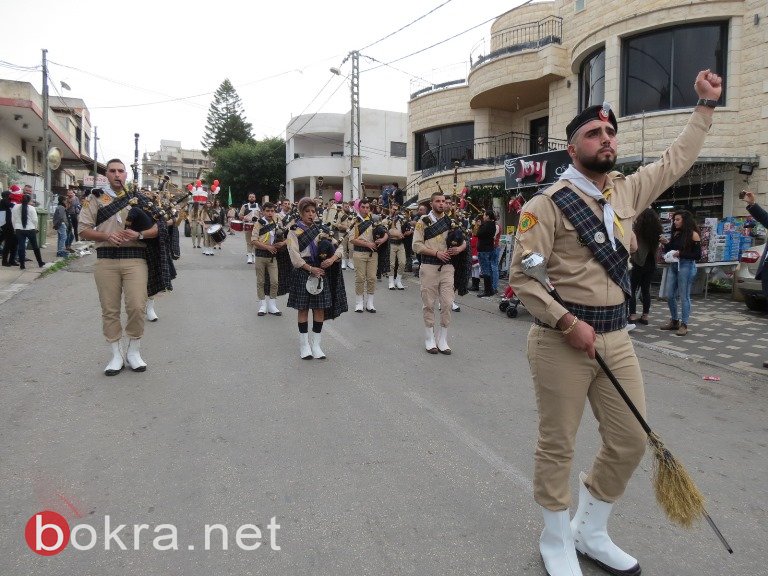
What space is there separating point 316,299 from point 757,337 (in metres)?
6.49

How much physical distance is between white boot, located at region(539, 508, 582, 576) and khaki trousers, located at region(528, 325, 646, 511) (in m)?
0.07

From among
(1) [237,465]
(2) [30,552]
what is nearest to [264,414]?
(1) [237,465]

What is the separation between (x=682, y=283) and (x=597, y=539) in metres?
6.54

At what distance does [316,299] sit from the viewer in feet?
21.8

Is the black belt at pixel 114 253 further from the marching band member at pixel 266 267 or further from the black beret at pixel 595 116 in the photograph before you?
the black beret at pixel 595 116

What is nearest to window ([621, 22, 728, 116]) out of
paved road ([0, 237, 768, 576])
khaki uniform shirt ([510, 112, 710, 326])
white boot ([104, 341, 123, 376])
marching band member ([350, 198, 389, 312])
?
marching band member ([350, 198, 389, 312])

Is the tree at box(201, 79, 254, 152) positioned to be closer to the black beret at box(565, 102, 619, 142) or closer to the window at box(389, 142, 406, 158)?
the window at box(389, 142, 406, 158)

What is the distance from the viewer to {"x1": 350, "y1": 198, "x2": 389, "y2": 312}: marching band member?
1003 centimetres

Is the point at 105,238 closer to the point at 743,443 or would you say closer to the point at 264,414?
the point at 264,414

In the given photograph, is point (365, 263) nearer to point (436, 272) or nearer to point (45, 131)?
point (436, 272)

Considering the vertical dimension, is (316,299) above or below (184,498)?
above

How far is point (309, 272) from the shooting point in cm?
648

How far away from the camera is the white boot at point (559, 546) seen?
2.60m

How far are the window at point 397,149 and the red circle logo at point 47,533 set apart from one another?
131 feet
